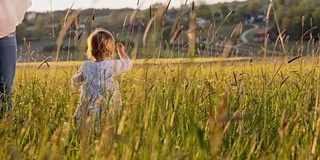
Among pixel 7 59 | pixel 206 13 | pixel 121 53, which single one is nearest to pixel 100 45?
pixel 121 53

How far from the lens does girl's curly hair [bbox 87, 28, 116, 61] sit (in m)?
5.43

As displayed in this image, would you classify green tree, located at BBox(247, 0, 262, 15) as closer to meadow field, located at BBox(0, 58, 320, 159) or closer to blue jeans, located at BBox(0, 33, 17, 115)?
meadow field, located at BBox(0, 58, 320, 159)

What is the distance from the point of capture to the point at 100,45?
5.43 metres

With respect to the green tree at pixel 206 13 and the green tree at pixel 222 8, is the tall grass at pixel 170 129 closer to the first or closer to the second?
the green tree at pixel 206 13

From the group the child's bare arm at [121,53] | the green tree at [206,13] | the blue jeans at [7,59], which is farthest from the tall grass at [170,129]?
the child's bare arm at [121,53]

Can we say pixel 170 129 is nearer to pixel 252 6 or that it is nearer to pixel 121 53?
pixel 121 53

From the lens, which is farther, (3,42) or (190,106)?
(3,42)

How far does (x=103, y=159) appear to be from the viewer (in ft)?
6.66

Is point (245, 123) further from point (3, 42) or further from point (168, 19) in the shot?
point (3, 42)

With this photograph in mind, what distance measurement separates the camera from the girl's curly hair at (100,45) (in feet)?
17.8

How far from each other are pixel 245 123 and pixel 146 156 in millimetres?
1146

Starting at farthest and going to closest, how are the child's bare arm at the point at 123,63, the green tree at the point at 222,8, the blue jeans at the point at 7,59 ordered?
the child's bare arm at the point at 123,63, the blue jeans at the point at 7,59, the green tree at the point at 222,8

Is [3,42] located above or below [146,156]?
above

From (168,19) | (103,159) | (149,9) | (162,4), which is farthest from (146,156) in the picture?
(168,19)
